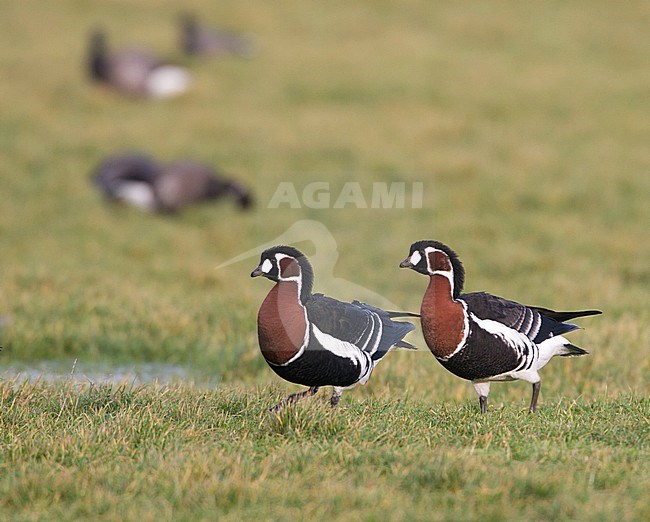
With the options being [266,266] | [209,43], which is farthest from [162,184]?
[266,266]

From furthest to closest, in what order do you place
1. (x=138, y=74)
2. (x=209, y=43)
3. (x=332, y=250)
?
(x=209, y=43) < (x=138, y=74) < (x=332, y=250)

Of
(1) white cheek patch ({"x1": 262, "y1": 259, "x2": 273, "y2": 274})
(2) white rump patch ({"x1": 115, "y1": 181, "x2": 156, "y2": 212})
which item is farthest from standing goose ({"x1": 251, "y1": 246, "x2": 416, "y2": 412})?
(2) white rump patch ({"x1": 115, "y1": 181, "x2": 156, "y2": 212})

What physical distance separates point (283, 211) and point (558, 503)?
1338 cm

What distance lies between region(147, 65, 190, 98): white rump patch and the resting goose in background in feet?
16.8

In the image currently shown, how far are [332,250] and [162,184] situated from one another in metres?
8.11

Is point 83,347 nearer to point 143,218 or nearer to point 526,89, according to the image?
point 143,218

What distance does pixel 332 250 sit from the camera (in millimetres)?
10305

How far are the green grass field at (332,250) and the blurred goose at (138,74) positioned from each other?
461 millimetres

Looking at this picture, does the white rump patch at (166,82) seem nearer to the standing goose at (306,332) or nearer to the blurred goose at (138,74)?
the blurred goose at (138,74)

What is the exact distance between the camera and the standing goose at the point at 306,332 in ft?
19.7

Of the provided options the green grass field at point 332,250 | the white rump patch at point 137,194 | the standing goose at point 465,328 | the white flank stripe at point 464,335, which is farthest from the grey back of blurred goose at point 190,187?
the white flank stripe at point 464,335

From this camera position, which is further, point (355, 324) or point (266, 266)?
point (355, 324)

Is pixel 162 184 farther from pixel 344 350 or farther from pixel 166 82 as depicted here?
pixel 344 350

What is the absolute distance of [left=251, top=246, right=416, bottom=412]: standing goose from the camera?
6020 mm
